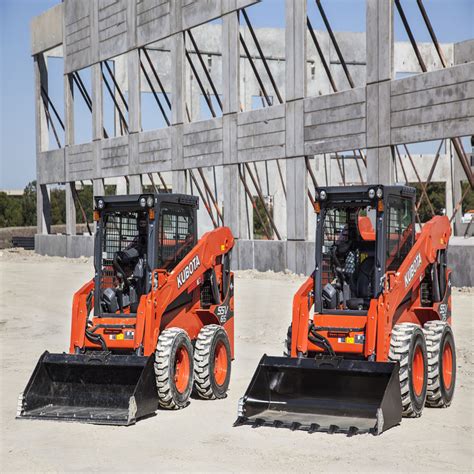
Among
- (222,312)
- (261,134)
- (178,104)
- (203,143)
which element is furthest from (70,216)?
(222,312)

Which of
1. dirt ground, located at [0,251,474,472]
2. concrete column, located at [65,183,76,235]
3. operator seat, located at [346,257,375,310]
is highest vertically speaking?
concrete column, located at [65,183,76,235]

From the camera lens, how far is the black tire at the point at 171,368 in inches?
364

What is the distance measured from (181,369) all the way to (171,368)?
0.49 m

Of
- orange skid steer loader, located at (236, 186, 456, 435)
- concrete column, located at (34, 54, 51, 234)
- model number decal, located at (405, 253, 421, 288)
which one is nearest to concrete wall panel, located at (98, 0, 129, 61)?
concrete column, located at (34, 54, 51, 234)

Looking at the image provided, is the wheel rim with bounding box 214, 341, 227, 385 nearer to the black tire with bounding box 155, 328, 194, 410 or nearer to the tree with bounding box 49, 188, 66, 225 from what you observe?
the black tire with bounding box 155, 328, 194, 410

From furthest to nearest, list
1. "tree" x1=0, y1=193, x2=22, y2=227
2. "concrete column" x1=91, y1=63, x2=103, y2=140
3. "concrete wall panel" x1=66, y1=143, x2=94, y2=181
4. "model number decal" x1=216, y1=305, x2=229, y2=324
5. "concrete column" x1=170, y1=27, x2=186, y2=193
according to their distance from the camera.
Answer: "tree" x1=0, y1=193, x2=22, y2=227 → "concrete wall panel" x1=66, y1=143, x2=94, y2=181 → "concrete column" x1=91, y1=63, x2=103, y2=140 → "concrete column" x1=170, y1=27, x2=186, y2=193 → "model number decal" x1=216, y1=305, x2=229, y2=324

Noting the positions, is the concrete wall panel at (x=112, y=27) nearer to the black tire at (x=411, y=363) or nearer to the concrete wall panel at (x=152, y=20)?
the concrete wall panel at (x=152, y=20)

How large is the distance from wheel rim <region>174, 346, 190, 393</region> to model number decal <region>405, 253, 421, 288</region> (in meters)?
2.52

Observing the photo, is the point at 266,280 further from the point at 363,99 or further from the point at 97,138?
the point at 97,138

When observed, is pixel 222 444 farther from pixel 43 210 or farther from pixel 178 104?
pixel 43 210

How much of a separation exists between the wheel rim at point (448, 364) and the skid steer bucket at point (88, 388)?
3.23m

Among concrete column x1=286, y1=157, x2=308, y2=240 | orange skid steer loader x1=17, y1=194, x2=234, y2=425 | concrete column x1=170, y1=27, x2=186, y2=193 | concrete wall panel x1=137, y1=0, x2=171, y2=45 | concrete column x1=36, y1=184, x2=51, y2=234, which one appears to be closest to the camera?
orange skid steer loader x1=17, y1=194, x2=234, y2=425

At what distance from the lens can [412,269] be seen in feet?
31.4

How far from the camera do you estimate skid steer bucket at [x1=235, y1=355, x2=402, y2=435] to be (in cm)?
844
